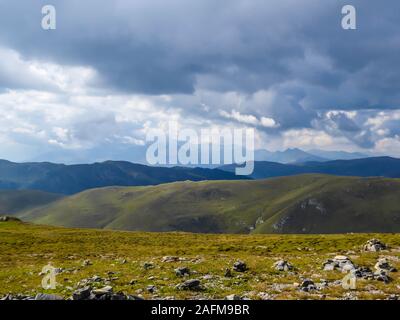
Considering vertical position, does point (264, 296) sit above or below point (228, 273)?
above

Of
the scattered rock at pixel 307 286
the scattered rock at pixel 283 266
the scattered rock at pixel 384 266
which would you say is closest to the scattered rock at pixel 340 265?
the scattered rock at pixel 384 266

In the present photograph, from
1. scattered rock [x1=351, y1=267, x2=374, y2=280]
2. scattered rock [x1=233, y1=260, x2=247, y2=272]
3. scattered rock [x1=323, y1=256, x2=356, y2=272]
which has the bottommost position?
scattered rock [x1=233, y1=260, x2=247, y2=272]

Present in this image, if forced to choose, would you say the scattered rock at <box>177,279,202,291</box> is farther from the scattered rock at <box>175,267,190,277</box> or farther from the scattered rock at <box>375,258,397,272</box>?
the scattered rock at <box>375,258,397,272</box>

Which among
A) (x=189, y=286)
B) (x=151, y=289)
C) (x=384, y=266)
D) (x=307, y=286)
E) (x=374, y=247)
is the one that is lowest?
(x=374, y=247)

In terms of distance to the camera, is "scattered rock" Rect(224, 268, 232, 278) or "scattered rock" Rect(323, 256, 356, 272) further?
"scattered rock" Rect(323, 256, 356, 272)

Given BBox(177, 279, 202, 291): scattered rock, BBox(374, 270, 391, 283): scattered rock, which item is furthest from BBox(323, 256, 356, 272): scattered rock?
BBox(177, 279, 202, 291): scattered rock

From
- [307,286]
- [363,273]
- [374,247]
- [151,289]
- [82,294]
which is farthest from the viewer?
[374,247]

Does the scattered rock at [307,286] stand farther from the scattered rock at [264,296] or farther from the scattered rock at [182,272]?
the scattered rock at [182,272]

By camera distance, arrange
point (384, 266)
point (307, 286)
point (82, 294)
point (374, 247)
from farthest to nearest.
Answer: point (374, 247) → point (384, 266) → point (307, 286) → point (82, 294)

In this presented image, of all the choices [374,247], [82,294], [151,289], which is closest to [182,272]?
[151,289]

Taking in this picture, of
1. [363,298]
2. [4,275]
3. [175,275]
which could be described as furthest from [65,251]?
[363,298]

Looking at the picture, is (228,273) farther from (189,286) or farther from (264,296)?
(264,296)

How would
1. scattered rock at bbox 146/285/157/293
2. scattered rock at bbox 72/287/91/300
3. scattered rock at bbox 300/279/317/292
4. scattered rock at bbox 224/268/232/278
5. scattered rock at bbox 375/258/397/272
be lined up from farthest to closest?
scattered rock at bbox 375/258/397/272, scattered rock at bbox 224/268/232/278, scattered rock at bbox 146/285/157/293, scattered rock at bbox 300/279/317/292, scattered rock at bbox 72/287/91/300
